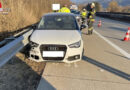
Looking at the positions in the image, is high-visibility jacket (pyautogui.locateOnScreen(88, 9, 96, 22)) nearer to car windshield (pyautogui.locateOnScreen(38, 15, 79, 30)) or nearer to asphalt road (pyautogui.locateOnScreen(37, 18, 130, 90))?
car windshield (pyautogui.locateOnScreen(38, 15, 79, 30))

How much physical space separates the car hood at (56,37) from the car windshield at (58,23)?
0.42 metres

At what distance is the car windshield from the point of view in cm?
540

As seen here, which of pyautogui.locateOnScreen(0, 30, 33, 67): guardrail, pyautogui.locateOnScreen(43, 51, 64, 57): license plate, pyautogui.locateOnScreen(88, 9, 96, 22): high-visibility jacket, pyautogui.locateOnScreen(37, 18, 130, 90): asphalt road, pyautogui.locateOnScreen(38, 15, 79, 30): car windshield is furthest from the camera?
pyautogui.locateOnScreen(88, 9, 96, 22): high-visibility jacket

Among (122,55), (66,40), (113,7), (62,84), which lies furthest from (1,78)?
(113,7)

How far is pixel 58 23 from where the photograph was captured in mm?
5602

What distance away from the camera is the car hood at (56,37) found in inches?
166

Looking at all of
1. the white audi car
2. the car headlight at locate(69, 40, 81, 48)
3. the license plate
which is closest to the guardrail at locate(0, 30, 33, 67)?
the white audi car

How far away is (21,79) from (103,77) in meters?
2.18

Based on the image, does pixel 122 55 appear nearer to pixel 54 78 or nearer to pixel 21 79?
pixel 54 78

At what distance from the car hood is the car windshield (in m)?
0.42

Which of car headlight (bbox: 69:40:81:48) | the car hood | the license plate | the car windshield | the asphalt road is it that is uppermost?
the car windshield

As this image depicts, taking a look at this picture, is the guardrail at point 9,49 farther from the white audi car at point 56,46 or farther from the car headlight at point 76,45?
the car headlight at point 76,45

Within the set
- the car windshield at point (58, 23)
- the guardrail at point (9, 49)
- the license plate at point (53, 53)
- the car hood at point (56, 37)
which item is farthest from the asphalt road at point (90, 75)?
the car windshield at point (58, 23)

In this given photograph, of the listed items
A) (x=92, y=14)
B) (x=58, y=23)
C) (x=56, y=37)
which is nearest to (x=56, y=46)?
(x=56, y=37)
